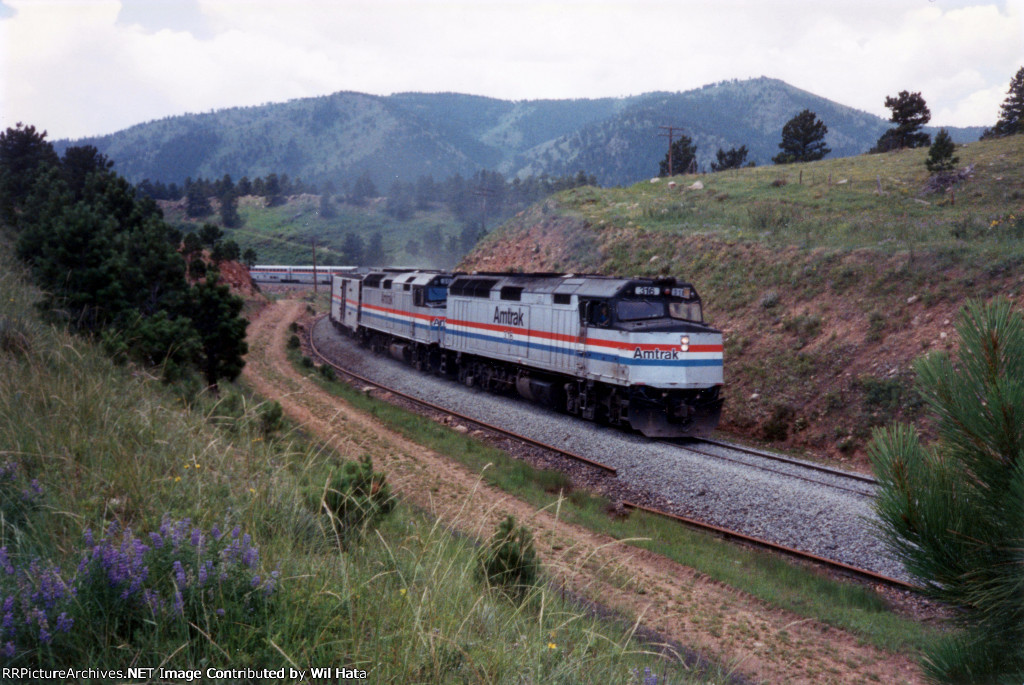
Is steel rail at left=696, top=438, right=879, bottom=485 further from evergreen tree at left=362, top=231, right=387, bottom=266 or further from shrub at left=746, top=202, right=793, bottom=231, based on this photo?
evergreen tree at left=362, top=231, right=387, bottom=266

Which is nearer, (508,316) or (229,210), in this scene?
(508,316)

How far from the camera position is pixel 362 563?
17.0ft

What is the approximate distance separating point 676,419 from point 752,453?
2.11 meters

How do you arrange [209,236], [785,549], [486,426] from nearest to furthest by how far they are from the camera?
[785,549], [486,426], [209,236]

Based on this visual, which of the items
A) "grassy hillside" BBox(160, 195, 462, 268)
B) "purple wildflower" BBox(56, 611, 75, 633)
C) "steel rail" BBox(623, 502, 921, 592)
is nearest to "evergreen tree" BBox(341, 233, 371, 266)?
"grassy hillside" BBox(160, 195, 462, 268)

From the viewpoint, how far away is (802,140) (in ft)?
211

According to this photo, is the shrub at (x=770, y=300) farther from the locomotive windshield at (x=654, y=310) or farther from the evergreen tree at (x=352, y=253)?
the evergreen tree at (x=352, y=253)

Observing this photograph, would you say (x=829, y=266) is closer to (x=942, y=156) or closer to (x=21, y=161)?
(x=942, y=156)

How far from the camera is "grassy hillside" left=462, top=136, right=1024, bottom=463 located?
19.6 metres

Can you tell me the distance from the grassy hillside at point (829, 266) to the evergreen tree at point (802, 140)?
61.1 ft

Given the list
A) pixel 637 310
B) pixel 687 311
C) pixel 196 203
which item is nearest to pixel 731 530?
pixel 637 310

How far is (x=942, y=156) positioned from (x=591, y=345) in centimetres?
3054

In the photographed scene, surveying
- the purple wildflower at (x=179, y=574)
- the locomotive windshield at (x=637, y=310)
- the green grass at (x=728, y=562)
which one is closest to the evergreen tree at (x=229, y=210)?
the green grass at (x=728, y=562)

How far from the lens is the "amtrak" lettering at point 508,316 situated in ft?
71.9
